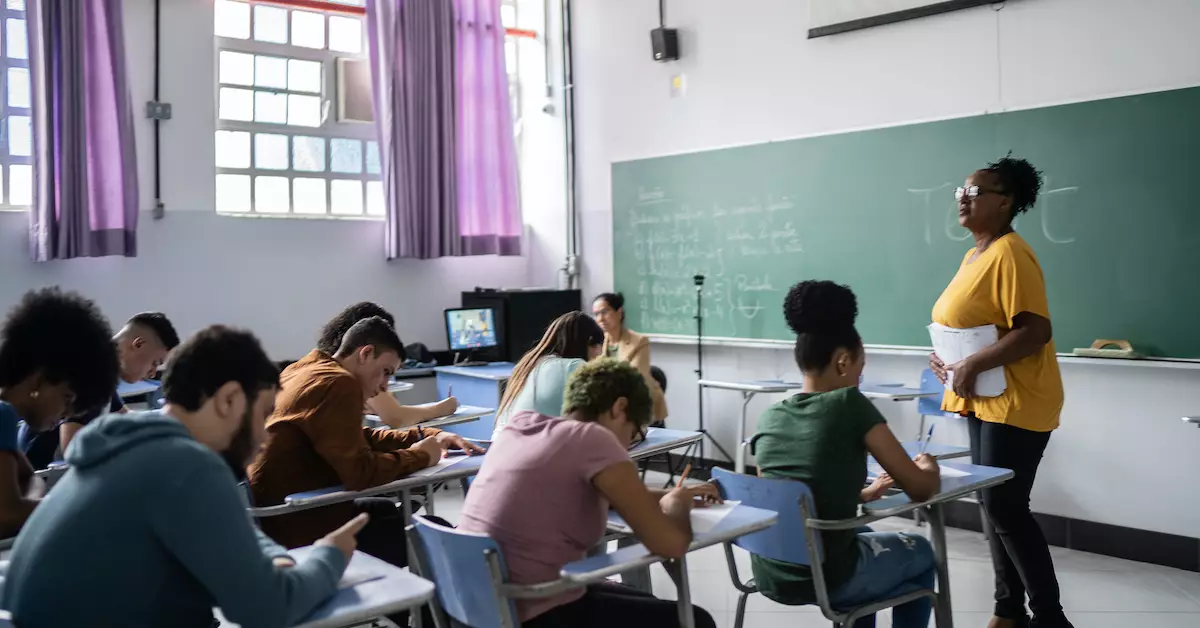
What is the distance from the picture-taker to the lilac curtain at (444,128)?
20.6ft

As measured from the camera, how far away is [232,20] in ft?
19.5

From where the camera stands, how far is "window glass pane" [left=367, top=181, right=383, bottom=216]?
6570 mm

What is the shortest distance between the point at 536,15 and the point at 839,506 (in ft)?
17.7

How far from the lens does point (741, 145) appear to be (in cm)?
573

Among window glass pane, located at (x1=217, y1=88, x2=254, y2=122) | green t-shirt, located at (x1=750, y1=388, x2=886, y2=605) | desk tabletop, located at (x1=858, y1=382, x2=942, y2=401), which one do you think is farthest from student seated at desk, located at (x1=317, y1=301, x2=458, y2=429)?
window glass pane, located at (x1=217, y1=88, x2=254, y2=122)

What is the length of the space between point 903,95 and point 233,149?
3.76 meters

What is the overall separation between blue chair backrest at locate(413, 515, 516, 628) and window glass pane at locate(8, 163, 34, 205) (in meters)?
4.21

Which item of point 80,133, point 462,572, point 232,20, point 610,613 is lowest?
point 610,613

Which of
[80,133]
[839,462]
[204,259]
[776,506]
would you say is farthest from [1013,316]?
[80,133]

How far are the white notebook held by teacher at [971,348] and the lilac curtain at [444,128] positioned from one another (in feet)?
12.7

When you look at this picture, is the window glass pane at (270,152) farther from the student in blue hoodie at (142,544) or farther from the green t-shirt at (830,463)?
the student in blue hoodie at (142,544)

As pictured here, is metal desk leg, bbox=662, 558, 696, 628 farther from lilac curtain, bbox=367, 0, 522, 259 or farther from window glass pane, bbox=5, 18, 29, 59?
window glass pane, bbox=5, 18, 29, 59

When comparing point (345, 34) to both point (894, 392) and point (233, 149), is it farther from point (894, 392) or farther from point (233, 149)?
point (894, 392)

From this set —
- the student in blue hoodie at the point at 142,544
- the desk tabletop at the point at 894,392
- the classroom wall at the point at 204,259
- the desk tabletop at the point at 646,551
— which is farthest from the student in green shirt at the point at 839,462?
the classroom wall at the point at 204,259
